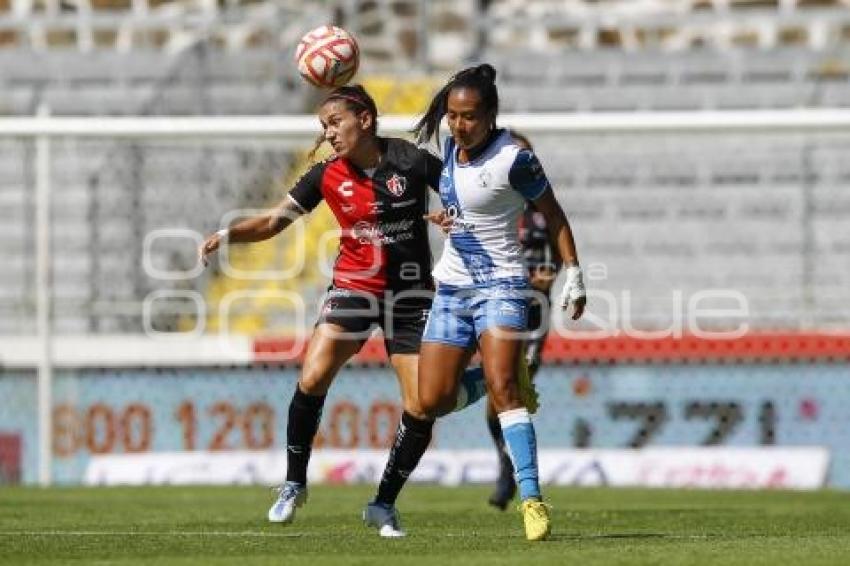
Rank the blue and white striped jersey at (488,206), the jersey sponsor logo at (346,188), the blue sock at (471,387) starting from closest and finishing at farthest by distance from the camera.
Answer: the blue and white striped jersey at (488,206)
the blue sock at (471,387)
the jersey sponsor logo at (346,188)

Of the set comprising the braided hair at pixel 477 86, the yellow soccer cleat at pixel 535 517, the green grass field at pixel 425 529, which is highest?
the braided hair at pixel 477 86

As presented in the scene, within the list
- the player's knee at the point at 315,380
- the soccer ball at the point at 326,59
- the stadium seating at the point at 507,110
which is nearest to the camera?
the player's knee at the point at 315,380

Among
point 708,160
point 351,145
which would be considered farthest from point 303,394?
point 708,160

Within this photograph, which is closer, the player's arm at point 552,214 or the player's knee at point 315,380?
Answer: the player's arm at point 552,214

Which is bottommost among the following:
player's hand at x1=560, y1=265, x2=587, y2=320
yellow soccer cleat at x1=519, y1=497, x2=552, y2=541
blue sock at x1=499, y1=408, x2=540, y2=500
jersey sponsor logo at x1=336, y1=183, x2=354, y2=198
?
yellow soccer cleat at x1=519, y1=497, x2=552, y2=541

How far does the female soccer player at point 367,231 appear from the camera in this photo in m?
9.77

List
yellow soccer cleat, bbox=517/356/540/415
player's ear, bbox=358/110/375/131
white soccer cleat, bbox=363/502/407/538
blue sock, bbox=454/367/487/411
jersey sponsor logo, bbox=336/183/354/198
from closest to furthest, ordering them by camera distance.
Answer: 1. yellow soccer cleat, bbox=517/356/540/415
2. white soccer cleat, bbox=363/502/407/538
3. blue sock, bbox=454/367/487/411
4. player's ear, bbox=358/110/375/131
5. jersey sponsor logo, bbox=336/183/354/198

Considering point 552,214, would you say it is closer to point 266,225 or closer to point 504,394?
point 504,394

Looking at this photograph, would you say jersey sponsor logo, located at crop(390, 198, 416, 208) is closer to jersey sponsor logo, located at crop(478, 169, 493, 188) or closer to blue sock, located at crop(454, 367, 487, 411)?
blue sock, located at crop(454, 367, 487, 411)

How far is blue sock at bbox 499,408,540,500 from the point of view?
8.69 m

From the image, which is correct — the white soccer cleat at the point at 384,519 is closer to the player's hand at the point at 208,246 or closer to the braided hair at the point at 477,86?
the player's hand at the point at 208,246

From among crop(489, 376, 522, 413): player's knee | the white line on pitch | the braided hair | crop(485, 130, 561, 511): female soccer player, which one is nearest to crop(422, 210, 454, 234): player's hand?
the braided hair

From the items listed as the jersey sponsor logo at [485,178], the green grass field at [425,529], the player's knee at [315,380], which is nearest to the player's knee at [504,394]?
the green grass field at [425,529]

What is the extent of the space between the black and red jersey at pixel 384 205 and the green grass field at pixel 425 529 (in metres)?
1.35
